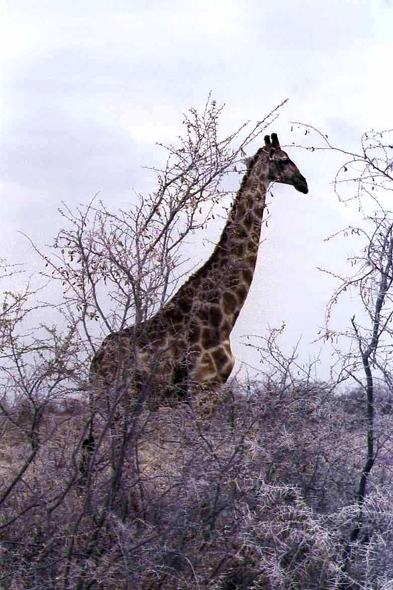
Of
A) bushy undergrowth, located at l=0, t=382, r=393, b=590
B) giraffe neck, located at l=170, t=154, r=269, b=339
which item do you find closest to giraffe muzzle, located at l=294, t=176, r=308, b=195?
giraffe neck, located at l=170, t=154, r=269, b=339

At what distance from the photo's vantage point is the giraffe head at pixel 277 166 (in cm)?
912

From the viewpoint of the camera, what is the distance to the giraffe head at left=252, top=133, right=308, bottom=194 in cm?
912

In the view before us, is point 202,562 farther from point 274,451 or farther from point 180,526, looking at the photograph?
point 274,451

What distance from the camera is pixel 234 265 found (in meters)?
8.38

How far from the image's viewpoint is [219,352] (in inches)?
316

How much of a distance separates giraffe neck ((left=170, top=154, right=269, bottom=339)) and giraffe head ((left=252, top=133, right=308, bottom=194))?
0.38ft

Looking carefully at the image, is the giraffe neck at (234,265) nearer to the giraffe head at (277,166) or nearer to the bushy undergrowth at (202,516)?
the giraffe head at (277,166)

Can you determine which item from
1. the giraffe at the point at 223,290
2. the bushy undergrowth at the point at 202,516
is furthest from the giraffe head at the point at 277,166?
the bushy undergrowth at the point at 202,516

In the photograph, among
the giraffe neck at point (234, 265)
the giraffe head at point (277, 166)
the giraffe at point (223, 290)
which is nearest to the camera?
the giraffe at point (223, 290)

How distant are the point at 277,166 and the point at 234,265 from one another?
1509 mm

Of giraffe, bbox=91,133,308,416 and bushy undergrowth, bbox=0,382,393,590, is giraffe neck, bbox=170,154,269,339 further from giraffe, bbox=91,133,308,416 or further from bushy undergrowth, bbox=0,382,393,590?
bushy undergrowth, bbox=0,382,393,590

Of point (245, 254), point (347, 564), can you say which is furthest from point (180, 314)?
point (347, 564)

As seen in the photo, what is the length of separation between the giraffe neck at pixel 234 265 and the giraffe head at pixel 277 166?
0.11 m

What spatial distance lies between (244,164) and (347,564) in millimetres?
5108
